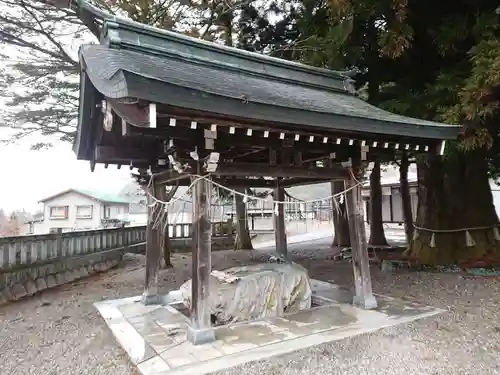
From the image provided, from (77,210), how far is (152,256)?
21.6 metres

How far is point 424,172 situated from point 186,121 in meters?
6.96

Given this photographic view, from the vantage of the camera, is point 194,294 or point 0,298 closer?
point 194,294

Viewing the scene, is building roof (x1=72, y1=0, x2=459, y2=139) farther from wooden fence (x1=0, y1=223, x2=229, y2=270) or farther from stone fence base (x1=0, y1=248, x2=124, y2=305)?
stone fence base (x1=0, y1=248, x2=124, y2=305)

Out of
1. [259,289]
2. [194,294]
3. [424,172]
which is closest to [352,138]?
[259,289]

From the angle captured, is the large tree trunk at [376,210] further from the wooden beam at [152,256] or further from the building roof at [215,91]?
the wooden beam at [152,256]

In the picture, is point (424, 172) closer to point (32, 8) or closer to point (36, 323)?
point (36, 323)

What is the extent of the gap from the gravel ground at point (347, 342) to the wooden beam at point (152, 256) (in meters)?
0.81

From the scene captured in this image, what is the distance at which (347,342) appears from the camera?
3867 mm

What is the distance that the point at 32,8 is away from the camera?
7297mm

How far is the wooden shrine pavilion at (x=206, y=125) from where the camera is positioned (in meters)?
3.22

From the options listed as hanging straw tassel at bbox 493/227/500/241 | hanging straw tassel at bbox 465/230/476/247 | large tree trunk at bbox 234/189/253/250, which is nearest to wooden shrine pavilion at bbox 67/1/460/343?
hanging straw tassel at bbox 465/230/476/247

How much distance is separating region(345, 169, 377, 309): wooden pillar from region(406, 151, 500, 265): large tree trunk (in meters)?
3.29

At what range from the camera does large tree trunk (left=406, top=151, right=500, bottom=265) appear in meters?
7.69

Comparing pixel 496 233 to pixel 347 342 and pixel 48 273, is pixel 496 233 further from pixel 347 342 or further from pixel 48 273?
pixel 48 273
